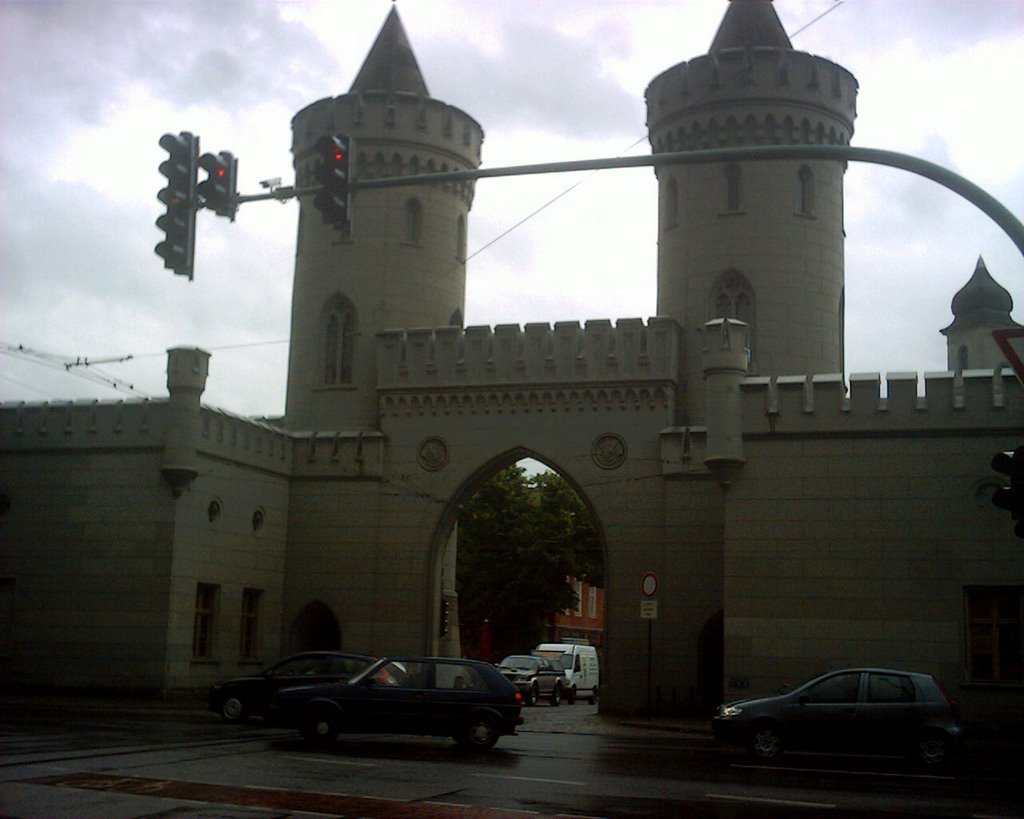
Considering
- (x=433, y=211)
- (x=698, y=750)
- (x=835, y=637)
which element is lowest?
(x=698, y=750)

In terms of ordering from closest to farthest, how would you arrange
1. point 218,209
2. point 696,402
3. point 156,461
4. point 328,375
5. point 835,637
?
point 218,209 → point 835,637 → point 156,461 → point 696,402 → point 328,375

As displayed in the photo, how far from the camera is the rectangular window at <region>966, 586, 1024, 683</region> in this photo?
79.8ft

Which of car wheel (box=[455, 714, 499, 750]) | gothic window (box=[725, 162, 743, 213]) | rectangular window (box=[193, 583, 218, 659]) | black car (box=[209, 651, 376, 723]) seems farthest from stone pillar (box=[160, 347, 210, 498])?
gothic window (box=[725, 162, 743, 213])

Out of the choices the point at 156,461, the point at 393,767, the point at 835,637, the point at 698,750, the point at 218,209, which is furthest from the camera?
the point at 156,461

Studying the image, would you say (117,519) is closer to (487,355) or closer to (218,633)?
(218,633)

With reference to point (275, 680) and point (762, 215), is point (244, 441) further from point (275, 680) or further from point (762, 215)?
point (762, 215)

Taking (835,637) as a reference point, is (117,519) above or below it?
above

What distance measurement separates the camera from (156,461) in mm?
29562

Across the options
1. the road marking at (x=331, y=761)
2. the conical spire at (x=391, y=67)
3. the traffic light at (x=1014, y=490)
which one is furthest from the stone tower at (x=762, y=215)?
the traffic light at (x=1014, y=490)

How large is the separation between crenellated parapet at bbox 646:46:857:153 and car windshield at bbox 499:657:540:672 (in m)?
15.7

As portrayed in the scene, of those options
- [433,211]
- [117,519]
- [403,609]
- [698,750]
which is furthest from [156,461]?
[698,750]

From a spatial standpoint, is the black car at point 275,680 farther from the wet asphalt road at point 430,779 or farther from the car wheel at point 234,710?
the wet asphalt road at point 430,779

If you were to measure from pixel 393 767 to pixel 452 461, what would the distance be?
19469 millimetres

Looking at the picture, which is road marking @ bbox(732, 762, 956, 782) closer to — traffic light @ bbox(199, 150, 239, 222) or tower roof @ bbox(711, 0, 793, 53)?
traffic light @ bbox(199, 150, 239, 222)
